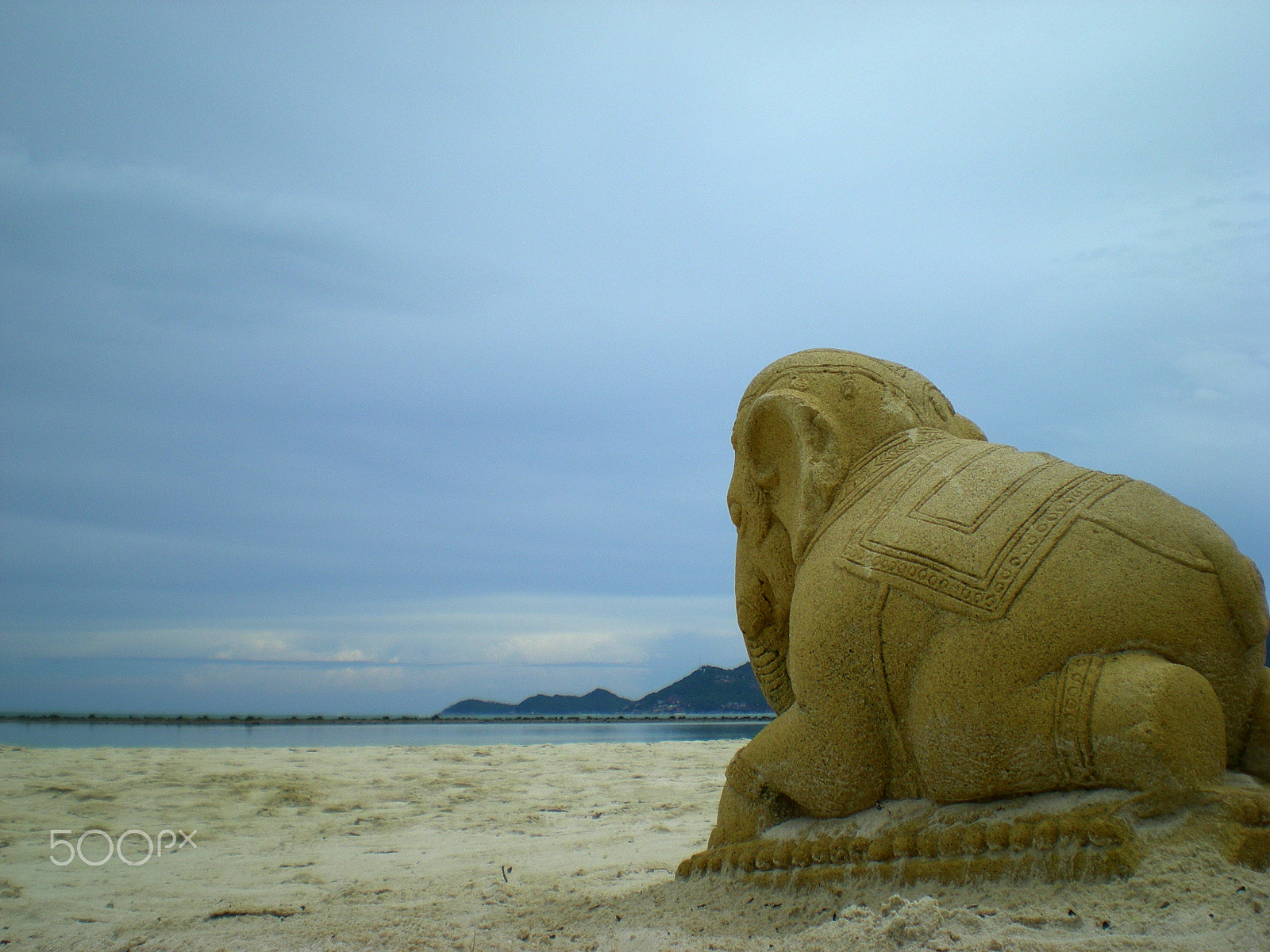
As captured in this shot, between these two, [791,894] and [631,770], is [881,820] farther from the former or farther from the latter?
[631,770]

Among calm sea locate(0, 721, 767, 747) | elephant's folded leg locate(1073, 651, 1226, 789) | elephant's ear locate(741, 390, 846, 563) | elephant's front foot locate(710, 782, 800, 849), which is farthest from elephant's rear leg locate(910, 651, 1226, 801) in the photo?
calm sea locate(0, 721, 767, 747)

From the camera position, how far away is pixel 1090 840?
7.79 ft

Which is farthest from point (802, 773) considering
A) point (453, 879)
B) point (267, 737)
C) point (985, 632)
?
point (267, 737)

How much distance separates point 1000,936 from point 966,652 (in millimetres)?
791

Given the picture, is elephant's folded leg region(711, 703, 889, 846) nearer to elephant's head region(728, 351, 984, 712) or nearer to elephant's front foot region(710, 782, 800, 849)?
elephant's front foot region(710, 782, 800, 849)

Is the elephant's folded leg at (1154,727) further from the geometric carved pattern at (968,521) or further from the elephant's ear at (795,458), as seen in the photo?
the elephant's ear at (795,458)

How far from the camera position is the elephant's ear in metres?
3.34

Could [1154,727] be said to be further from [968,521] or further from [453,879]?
[453,879]

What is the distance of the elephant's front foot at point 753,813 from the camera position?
334cm

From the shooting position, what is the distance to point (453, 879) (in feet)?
14.2

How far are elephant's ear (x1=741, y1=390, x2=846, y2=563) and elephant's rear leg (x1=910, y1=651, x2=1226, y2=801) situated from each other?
0.85 metres

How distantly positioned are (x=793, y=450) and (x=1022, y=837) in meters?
1.56

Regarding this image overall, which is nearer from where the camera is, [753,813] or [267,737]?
[753,813]

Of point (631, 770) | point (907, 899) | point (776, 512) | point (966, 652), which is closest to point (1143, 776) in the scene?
point (966, 652)
